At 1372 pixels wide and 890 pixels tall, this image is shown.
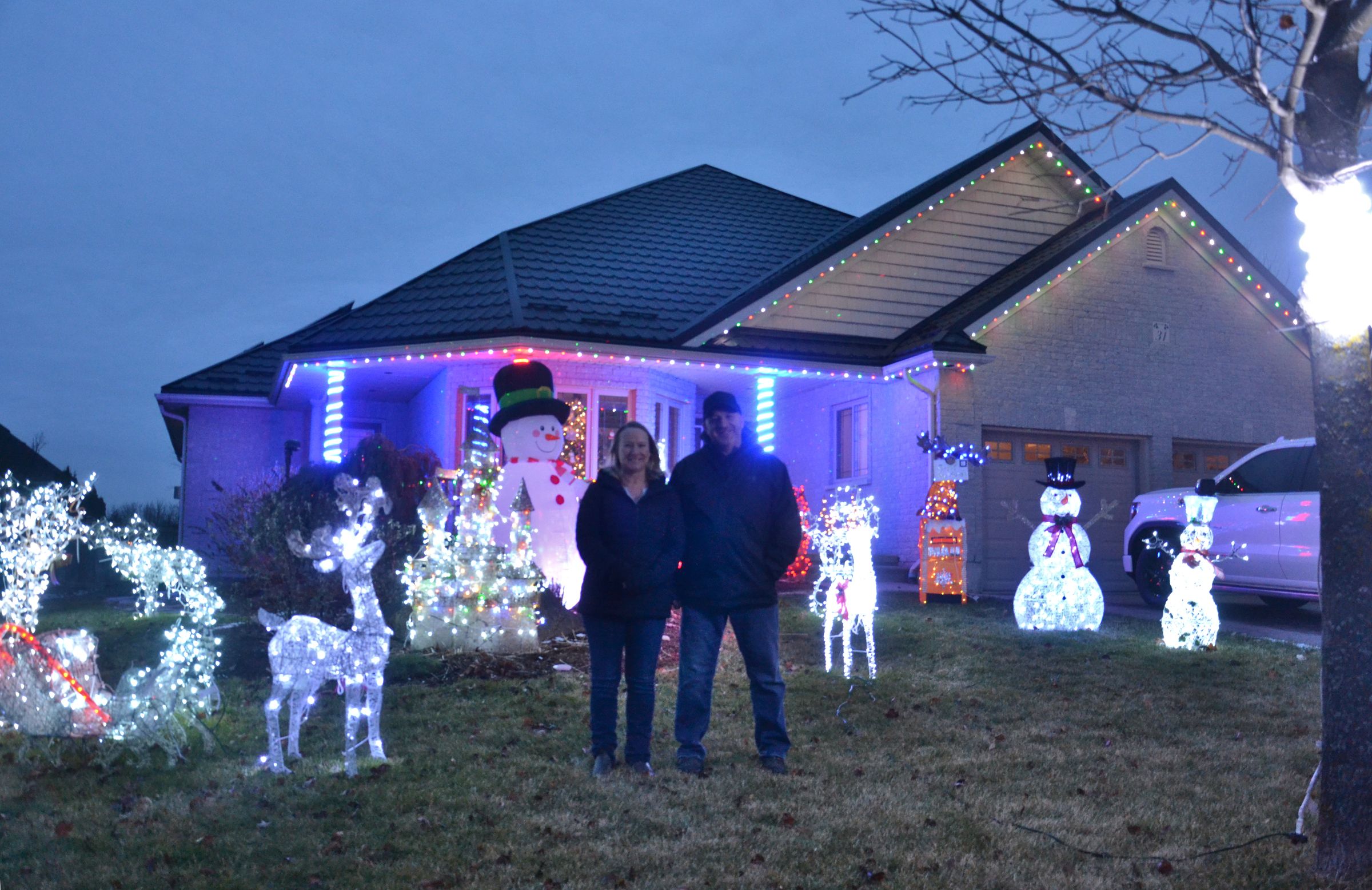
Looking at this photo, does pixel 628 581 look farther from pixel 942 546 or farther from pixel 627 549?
pixel 942 546

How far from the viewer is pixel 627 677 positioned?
17.5 feet

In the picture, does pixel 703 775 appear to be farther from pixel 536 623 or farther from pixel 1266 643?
pixel 1266 643

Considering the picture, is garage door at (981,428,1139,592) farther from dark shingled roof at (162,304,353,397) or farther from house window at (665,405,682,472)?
dark shingled roof at (162,304,353,397)

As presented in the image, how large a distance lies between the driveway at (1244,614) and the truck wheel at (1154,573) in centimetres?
15

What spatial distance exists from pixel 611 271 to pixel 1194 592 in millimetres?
8318

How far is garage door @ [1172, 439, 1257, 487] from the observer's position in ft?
48.5

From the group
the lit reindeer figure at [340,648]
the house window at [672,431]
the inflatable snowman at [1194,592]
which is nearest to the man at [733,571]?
the lit reindeer figure at [340,648]

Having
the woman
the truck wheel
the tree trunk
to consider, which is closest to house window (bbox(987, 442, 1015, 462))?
the truck wheel

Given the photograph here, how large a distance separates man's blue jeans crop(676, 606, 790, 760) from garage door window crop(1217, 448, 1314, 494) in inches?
297

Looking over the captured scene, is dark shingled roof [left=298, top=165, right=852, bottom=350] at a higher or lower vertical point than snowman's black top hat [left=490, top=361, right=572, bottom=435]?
higher

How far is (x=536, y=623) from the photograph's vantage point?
348 inches

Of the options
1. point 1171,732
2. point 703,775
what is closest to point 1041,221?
point 1171,732

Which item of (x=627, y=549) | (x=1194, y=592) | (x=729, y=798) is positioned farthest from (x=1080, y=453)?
(x=729, y=798)

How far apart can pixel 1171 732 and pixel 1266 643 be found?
3.57 m
